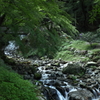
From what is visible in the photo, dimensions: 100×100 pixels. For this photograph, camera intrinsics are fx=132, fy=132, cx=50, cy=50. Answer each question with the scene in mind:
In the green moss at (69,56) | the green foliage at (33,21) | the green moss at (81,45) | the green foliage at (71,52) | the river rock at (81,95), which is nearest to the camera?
the green foliage at (33,21)

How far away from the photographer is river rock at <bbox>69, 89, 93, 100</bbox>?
440cm

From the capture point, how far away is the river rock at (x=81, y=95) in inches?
173

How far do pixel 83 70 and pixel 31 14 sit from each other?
4.98m

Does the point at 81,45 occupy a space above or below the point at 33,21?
above

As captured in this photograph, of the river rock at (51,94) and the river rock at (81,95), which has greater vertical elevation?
the river rock at (51,94)

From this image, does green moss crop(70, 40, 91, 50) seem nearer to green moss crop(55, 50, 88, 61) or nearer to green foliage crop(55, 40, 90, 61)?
green foliage crop(55, 40, 90, 61)

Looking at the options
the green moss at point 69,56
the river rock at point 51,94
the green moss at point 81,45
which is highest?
the green moss at point 81,45

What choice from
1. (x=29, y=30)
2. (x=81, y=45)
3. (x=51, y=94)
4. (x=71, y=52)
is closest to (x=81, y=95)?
(x=51, y=94)

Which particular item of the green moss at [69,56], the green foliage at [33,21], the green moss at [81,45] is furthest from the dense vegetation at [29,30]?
the green moss at [81,45]

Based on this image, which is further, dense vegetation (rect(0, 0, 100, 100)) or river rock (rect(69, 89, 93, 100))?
river rock (rect(69, 89, 93, 100))

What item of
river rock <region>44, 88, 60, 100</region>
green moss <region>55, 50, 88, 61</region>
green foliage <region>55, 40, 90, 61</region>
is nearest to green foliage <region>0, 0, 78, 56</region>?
river rock <region>44, 88, 60, 100</region>

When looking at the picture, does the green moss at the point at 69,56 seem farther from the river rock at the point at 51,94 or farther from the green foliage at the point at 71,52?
the river rock at the point at 51,94

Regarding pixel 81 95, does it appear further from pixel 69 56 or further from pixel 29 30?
pixel 69 56

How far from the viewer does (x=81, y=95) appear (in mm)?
4555
